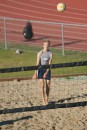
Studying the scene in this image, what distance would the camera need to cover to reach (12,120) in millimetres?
10453

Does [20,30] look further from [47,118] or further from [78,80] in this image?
[47,118]

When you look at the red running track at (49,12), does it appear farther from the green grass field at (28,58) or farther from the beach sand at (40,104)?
the beach sand at (40,104)

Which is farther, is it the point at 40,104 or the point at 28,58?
the point at 28,58

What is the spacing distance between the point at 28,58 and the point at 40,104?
257 inches

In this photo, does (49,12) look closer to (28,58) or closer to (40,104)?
(28,58)

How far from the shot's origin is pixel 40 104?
12.0 meters

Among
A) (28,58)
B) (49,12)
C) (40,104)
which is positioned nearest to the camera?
(40,104)

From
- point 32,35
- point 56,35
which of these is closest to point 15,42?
point 32,35

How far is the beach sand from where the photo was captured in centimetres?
1014

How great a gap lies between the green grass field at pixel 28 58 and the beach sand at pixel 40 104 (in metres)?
1.29

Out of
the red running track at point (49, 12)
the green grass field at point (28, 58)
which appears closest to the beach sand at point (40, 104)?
the green grass field at point (28, 58)

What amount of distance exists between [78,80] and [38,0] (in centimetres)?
1488

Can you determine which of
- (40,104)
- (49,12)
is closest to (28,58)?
(40,104)

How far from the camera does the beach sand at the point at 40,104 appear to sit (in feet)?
33.3
